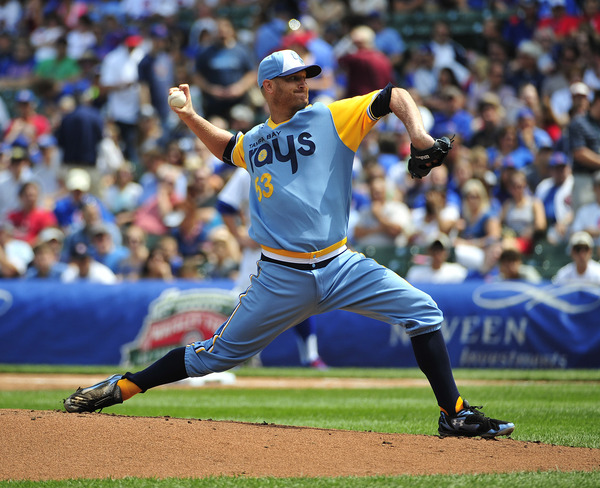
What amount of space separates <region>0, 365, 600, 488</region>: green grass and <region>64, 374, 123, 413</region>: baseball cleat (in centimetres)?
133

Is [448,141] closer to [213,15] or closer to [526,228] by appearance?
[526,228]

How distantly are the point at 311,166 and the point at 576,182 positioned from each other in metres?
7.51

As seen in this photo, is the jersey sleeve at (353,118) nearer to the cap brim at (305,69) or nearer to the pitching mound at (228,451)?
the cap brim at (305,69)

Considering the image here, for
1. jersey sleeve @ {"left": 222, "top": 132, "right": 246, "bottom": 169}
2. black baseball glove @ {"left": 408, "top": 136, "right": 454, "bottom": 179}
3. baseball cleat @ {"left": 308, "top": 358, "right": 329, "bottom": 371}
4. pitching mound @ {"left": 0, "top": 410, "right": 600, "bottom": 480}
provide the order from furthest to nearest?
baseball cleat @ {"left": 308, "top": 358, "right": 329, "bottom": 371} < jersey sleeve @ {"left": 222, "top": 132, "right": 246, "bottom": 169} < black baseball glove @ {"left": 408, "top": 136, "right": 454, "bottom": 179} < pitching mound @ {"left": 0, "top": 410, "right": 600, "bottom": 480}

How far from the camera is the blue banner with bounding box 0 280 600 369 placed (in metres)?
10.6

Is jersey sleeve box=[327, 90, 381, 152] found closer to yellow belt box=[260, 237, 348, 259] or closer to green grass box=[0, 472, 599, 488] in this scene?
yellow belt box=[260, 237, 348, 259]

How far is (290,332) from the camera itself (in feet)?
37.2

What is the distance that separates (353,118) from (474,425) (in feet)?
5.97

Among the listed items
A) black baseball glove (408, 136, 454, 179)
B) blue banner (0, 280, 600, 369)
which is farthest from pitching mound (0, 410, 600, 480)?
blue banner (0, 280, 600, 369)

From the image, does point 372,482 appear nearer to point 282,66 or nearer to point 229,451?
point 229,451

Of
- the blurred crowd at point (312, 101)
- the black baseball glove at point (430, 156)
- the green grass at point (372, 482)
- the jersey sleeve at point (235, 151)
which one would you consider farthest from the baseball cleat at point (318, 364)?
the green grass at point (372, 482)

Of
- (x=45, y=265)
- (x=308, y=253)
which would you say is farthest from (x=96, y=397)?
(x=45, y=265)

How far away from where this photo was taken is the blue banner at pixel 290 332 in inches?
417

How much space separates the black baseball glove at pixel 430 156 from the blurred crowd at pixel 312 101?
5136 mm
